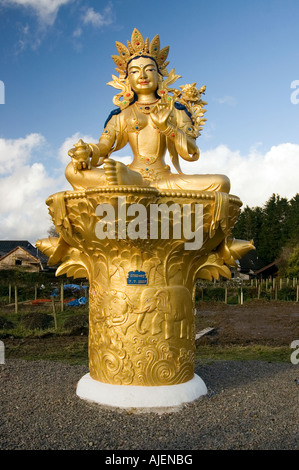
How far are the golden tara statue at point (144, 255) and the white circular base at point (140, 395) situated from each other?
0.04 ft

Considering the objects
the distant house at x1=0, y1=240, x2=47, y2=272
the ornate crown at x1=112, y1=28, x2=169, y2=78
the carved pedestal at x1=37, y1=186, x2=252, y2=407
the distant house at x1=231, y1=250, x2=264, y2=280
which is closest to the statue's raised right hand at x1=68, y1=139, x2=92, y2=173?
the carved pedestal at x1=37, y1=186, x2=252, y2=407

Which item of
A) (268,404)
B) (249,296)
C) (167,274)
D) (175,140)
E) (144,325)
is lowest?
(249,296)

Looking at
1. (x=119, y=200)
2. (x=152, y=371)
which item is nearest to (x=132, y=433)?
(x=152, y=371)

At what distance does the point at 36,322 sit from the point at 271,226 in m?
34.0

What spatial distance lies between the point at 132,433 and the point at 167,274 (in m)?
1.75

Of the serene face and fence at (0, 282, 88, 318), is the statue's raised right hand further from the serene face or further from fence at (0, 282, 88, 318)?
fence at (0, 282, 88, 318)

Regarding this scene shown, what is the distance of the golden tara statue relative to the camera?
494cm

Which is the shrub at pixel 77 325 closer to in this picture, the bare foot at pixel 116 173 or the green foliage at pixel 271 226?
the bare foot at pixel 116 173

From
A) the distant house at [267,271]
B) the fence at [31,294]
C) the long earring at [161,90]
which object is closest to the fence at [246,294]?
the fence at [31,294]

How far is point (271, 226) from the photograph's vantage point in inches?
1741

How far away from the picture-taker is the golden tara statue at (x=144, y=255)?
4941 mm

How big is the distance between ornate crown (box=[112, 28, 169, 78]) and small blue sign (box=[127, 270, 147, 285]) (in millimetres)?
2891

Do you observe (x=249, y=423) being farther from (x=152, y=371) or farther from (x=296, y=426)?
(x=152, y=371)
